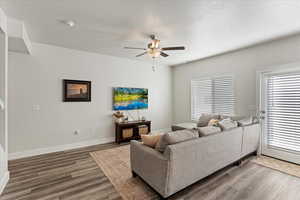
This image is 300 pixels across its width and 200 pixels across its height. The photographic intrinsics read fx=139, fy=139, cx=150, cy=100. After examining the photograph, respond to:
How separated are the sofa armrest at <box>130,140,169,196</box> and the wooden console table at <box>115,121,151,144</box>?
6.25 feet

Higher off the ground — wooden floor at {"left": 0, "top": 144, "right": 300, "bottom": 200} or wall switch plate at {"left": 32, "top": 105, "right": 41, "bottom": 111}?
wall switch plate at {"left": 32, "top": 105, "right": 41, "bottom": 111}

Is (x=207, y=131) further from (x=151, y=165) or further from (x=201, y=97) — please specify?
(x=201, y=97)

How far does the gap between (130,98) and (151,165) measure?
3077 mm

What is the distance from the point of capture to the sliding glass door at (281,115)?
2.90 m

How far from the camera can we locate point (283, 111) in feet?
10.1

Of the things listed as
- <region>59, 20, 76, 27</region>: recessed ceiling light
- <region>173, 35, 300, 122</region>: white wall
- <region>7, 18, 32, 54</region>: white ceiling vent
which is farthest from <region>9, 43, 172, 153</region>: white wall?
<region>173, 35, 300, 122</region>: white wall

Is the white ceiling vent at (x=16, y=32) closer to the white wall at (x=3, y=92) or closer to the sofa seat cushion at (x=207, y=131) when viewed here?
the white wall at (x=3, y=92)

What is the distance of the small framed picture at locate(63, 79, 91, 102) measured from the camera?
375 centimetres

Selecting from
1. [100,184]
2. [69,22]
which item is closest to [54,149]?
[100,184]

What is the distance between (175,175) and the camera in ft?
5.89

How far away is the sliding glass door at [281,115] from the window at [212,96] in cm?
83

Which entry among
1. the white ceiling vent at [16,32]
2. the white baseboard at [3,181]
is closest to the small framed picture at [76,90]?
the white ceiling vent at [16,32]

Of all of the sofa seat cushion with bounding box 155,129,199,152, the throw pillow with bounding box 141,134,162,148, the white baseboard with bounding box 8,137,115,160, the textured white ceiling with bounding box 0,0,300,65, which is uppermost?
the textured white ceiling with bounding box 0,0,300,65

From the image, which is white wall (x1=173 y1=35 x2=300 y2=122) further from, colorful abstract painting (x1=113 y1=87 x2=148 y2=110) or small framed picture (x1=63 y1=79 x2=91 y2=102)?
small framed picture (x1=63 y1=79 x2=91 y2=102)
